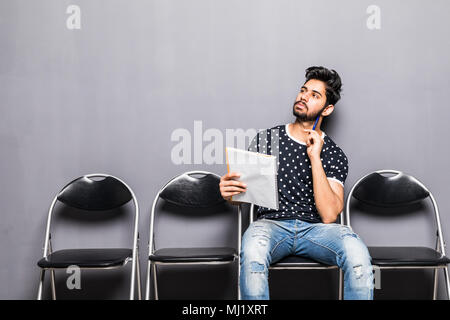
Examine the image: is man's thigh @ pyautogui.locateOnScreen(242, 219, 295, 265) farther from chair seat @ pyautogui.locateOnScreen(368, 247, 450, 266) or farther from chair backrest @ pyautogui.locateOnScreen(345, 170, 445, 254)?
chair backrest @ pyautogui.locateOnScreen(345, 170, 445, 254)

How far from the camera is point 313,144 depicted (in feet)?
6.32

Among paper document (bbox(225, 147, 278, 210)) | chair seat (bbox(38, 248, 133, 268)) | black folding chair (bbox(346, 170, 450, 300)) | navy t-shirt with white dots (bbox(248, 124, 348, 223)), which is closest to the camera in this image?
paper document (bbox(225, 147, 278, 210))

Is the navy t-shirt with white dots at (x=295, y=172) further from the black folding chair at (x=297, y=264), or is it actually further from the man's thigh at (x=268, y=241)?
the black folding chair at (x=297, y=264)

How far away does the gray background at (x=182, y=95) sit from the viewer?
2.32m

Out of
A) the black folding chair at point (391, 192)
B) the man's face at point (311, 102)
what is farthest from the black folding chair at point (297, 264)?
the man's face at point (311, 102)

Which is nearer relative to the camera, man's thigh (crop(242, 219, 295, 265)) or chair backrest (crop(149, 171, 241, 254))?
man's thigh (crop(242, 219, 295, 265))

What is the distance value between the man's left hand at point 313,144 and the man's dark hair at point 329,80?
0.26 metres

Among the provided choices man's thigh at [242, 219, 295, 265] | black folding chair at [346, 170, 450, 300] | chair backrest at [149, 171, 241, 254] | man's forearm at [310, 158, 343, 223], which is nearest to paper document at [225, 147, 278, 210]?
man's thigh at [242, 219, 295, 265]

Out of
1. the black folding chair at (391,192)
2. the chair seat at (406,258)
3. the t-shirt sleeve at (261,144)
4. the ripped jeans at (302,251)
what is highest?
the t-shirt sleeve at (261,144)

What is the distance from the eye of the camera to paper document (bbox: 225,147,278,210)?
1.70 meters

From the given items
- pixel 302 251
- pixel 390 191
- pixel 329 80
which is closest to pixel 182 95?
pixel 329 80

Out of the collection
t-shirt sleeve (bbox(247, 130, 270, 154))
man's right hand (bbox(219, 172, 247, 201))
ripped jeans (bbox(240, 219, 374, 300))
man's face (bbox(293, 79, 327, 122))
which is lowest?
ripped jeans (bbox(240, 219, 374, 300))

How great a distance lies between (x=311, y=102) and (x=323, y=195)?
49 centimetres
